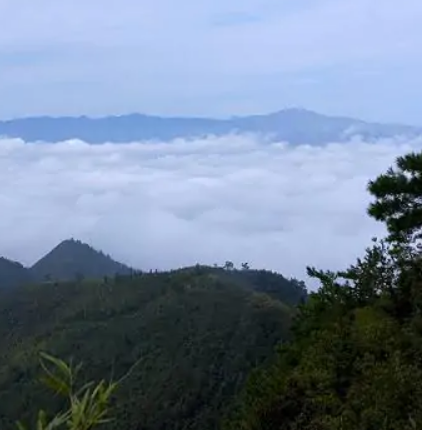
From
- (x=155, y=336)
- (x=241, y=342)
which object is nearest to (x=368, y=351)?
(x=241, y=342)

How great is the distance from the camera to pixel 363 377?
41.2ft

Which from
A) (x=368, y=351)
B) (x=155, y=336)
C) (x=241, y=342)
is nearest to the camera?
(x=368, y=351)

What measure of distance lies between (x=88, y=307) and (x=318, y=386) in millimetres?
118850

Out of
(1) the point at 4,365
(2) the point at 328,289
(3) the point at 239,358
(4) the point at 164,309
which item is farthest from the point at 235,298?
(2) the point at 328,289

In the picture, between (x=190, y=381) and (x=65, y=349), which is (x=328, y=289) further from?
(x=65, y=349)

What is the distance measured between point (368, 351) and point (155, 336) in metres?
95.2

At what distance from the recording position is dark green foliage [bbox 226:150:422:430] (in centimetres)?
1018

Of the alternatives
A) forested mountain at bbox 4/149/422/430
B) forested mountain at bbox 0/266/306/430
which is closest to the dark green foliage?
forested mountain at bbox 4/149/422/430

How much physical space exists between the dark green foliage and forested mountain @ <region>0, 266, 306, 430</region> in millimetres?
49250

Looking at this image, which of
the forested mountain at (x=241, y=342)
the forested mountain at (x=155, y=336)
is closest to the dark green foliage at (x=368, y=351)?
the forested mountain at (x=241, y=342)

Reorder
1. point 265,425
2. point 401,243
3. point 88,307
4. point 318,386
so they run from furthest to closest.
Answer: point 88,307, point 401,243, point 265,425, point 318,386

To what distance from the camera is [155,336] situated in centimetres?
10712

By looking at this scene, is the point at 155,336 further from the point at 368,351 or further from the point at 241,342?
the point at 368,351

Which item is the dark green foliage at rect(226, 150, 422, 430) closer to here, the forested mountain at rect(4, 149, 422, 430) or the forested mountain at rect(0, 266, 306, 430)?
the forested mountain at rect(4, 149, 422, 430)
